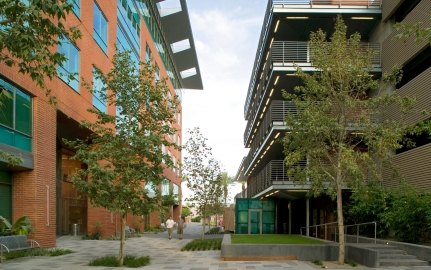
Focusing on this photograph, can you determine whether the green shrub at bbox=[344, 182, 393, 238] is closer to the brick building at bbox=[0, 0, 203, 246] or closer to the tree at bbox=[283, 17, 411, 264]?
the tree at bbox=[283, 17, 411, 264]

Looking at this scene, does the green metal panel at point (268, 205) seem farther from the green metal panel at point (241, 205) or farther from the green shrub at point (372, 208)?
the green shrub at point (372, 208)

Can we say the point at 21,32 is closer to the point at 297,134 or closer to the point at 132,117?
the point at 132,117

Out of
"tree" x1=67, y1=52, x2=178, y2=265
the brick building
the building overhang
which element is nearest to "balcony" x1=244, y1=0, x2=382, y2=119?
the brick building

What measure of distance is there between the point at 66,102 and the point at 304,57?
12.4 metres

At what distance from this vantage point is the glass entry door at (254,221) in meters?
37.0

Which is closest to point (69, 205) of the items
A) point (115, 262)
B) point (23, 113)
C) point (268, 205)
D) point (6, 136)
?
point (23, 113)

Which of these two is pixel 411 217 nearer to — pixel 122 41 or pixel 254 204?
pixel 254 204

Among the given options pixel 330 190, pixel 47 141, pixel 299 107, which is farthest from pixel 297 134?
pixel 47 141

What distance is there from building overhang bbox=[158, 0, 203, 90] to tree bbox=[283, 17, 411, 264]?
1231 inches

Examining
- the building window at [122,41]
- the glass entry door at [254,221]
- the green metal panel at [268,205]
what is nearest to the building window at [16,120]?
the building window at [122,41]

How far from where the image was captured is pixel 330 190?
16266mm

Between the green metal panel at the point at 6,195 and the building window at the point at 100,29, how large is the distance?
35.1ft

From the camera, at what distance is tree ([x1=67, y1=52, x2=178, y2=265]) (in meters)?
15.3

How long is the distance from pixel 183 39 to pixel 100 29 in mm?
28861
